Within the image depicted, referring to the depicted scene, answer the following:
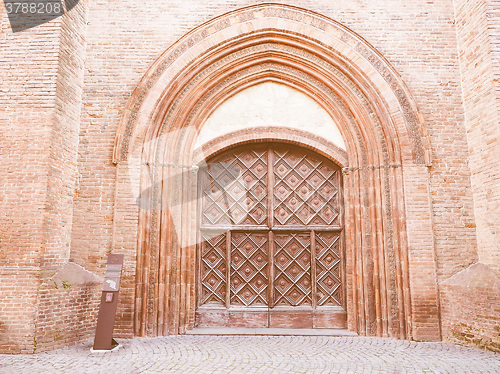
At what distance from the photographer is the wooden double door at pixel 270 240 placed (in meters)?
6.04

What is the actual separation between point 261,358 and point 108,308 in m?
2.14

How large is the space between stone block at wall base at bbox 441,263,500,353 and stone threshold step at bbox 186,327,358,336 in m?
1.47

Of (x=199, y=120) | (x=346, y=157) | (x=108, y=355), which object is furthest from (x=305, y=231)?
(x=108, y=355)

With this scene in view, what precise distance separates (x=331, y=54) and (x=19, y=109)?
16.8 feet

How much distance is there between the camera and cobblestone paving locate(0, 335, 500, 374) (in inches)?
158

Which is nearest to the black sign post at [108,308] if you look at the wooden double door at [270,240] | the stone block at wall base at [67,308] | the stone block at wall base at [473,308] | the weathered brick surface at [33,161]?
the stone block at wall base at [67,308]

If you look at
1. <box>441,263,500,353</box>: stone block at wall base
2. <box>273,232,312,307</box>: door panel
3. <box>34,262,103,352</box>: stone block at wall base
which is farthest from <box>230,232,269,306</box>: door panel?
<box>441,263,500,353</box>: stone block at wall base

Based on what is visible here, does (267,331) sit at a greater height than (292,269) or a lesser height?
lesser

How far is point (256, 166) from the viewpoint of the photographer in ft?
21.1

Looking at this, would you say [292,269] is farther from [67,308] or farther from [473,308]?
[67,308]

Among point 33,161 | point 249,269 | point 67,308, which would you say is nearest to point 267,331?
point 249,269

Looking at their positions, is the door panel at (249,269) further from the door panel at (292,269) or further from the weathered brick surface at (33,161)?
the weathered brick surface at (33,161)

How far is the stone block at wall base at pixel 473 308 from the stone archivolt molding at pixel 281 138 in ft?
1.89

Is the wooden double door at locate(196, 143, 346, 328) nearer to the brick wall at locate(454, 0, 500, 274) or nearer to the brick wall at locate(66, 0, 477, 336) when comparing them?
the brick wall at locate(66, 0, 477, 336)
